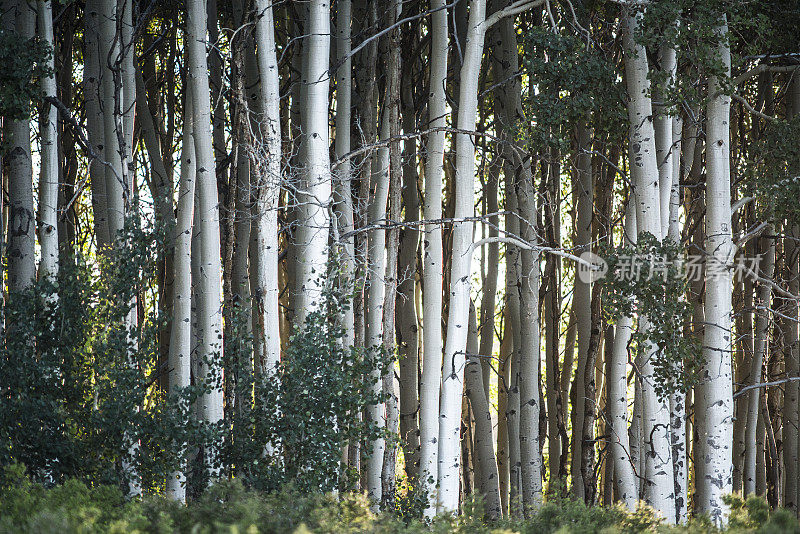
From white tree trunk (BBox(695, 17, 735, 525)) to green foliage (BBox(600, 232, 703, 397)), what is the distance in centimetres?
35

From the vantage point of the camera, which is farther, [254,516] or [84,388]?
[84,388]

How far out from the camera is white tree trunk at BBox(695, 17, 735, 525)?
650cm

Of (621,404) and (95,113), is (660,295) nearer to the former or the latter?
(621,404)

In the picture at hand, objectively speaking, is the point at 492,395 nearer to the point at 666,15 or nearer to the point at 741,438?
the point at 741,438

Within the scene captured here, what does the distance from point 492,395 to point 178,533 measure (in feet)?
38.4

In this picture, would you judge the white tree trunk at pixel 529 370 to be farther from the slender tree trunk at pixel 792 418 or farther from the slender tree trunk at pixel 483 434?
the slender tree trunk at pixel 792 418

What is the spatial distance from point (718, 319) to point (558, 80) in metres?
2.52

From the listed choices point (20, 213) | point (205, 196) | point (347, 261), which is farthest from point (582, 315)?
point (20, 213)

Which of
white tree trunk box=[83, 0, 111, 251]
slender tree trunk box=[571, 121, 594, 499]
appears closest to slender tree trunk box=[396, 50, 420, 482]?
slender tree trunk box=[571, 121, 594, 499]

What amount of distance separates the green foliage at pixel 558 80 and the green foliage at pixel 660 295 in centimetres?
116

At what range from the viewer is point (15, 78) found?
571 cm

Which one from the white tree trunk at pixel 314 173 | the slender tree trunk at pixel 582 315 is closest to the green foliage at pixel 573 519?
the white tree trunk at pixel 314 173

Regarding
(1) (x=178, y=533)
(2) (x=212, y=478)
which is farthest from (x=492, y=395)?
(1) (x=178, y=533)

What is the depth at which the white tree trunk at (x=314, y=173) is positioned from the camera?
20.6 feet
